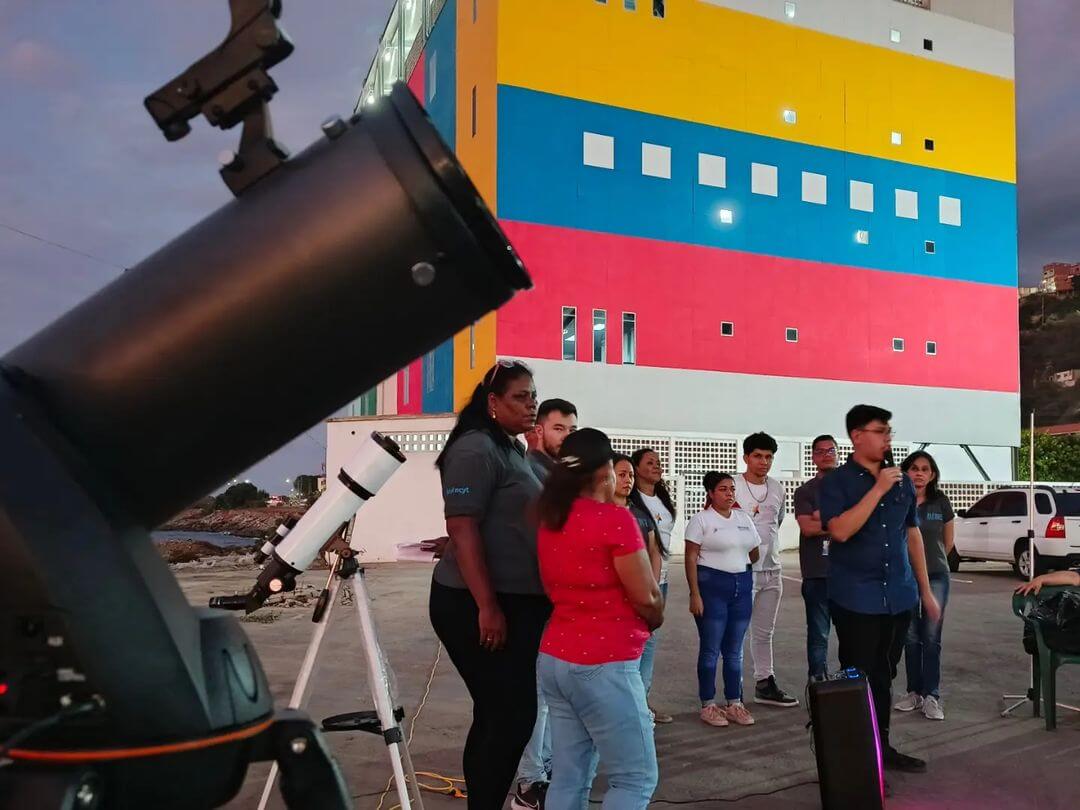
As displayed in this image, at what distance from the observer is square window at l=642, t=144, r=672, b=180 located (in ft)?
58.9

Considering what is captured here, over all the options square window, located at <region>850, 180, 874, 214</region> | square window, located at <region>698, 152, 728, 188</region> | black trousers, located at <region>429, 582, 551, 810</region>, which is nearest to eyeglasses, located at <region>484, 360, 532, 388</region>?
black trousers, located at <region>429, 582, 551, 810</region>

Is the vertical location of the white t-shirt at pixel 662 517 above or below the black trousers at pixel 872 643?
above

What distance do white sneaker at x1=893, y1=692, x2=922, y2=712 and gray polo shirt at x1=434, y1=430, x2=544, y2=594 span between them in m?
3.81

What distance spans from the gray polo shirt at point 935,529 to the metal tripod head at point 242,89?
5352 millimetres

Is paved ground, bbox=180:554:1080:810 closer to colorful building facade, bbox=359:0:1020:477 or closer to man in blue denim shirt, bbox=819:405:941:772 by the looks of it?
man in blue denim shirt, bbox=819:405:941:772

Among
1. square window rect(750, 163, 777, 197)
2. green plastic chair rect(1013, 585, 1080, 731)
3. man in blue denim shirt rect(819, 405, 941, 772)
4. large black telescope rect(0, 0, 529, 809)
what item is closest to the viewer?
large black telescope rect(0, 0, 529, 809)

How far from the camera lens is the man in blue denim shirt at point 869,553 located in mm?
4020

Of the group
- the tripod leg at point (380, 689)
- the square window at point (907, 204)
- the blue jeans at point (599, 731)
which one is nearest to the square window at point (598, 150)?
the square window at point (907, 204)

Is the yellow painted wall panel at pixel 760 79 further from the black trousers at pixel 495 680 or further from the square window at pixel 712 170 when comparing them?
the black trousers at pixel 495 680

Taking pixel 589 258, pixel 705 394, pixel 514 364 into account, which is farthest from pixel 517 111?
pixel 514 364

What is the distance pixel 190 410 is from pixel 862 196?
21612mm

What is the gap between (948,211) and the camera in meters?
21.6

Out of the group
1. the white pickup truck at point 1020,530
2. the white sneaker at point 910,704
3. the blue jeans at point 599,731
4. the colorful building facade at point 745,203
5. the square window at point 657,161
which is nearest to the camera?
the blue jeans at point 599,731

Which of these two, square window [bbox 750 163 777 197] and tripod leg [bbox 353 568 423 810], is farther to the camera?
square window [bbox 750 163 777 197]
